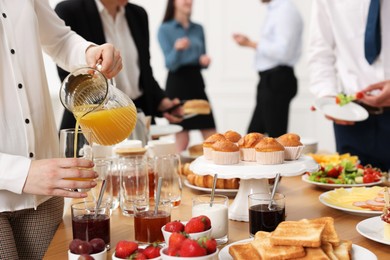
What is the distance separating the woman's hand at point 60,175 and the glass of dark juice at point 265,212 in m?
0.41

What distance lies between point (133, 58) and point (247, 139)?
5.29ft

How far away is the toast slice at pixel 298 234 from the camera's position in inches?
51.2

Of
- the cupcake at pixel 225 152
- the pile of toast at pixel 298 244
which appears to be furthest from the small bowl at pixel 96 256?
the cupcake at pixel 225 152

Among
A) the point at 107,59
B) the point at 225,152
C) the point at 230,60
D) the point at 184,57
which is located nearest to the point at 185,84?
the point at 184,57

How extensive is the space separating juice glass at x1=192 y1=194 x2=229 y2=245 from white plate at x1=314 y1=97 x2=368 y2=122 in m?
1.17

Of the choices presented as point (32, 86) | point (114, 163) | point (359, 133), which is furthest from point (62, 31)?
point (359, 133)

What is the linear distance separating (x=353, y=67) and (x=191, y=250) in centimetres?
193

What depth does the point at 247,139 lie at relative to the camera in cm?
183

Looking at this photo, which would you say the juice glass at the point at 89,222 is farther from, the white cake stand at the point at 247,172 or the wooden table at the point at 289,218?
the white cake stand at the point at 247,172

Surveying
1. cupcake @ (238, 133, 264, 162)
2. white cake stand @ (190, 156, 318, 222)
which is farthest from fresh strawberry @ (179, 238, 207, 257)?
cupcake @ (238, 133, 264, 162)

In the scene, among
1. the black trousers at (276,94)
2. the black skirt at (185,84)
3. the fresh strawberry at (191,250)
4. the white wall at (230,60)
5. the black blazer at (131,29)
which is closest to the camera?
the fresh strawberry at (191,250)

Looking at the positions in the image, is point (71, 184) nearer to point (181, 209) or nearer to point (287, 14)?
point (181, 209)

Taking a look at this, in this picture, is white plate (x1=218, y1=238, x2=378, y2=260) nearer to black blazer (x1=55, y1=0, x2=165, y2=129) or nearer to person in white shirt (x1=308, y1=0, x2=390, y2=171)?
person in white shirt (x1=308, y1=0, x2=390, y2=171)

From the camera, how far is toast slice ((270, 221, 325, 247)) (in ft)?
4.26
